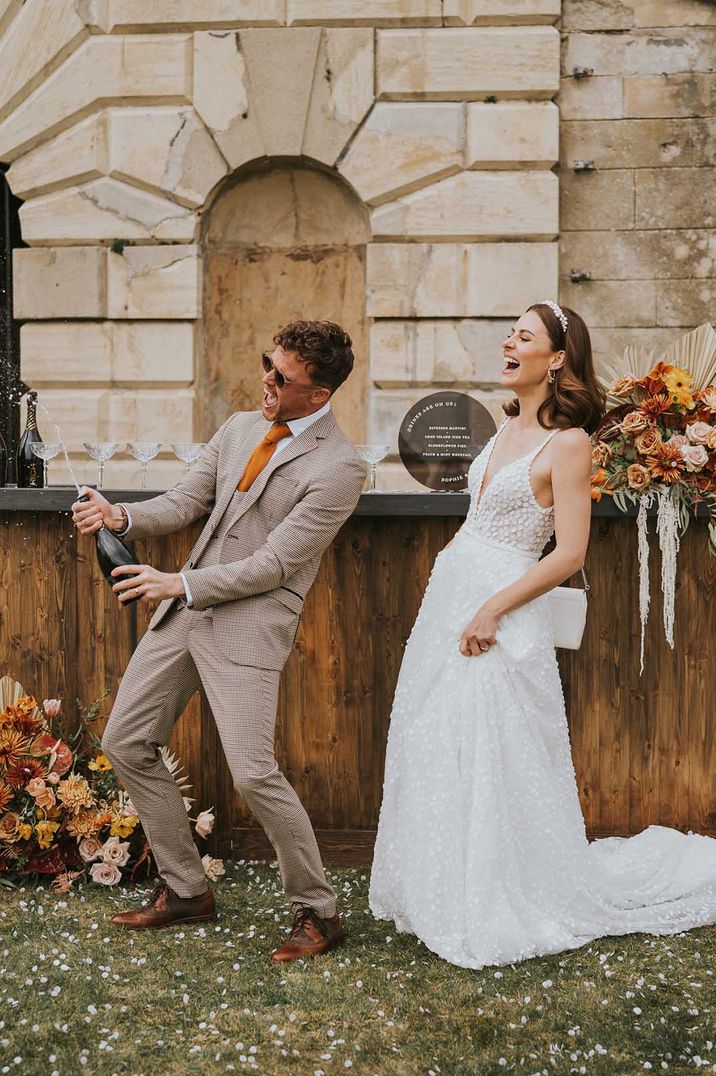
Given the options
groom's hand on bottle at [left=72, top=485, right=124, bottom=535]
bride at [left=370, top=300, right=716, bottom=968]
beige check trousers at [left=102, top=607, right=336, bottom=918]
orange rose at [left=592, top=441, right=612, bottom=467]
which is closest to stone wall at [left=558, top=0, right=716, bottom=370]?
orange rose at [left=592, top=441, right=612, bottom=467]

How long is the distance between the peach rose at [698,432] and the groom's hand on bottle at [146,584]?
213 cm

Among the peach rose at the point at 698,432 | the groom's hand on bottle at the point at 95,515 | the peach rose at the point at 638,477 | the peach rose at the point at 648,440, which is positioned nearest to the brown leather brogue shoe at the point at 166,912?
the groom's hand on bottle at the point at 95,515

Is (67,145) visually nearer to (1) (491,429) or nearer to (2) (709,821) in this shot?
(1) (491,429)

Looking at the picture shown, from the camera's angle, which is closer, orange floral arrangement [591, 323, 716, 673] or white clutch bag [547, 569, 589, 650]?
white clutch bag [547, 569, 589, 650]

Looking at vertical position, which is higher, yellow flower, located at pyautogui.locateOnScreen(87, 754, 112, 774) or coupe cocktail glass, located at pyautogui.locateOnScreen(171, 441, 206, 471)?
coupe cocktail glass, located at pyautogui.locateOnScreen(171, 441, 206, 471)

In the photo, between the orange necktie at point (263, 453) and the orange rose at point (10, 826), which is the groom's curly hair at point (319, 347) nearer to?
the orange necktie at point (263, 453)

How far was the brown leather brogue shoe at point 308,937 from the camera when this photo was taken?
379 centimetres

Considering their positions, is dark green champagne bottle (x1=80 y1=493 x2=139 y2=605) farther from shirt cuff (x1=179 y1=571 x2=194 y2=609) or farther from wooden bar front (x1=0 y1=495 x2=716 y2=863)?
wooden bar front (x1=0 y1=495 x2=716 y2=863)

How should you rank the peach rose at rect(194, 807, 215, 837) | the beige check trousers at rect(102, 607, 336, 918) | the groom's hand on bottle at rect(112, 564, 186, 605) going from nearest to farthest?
the groom's hand on bottle at rect(112, 564, 186, 605), the beige check trousers at rect(102, 607, 336, 918), the peach rose at rect(194, 807, 215, 837)

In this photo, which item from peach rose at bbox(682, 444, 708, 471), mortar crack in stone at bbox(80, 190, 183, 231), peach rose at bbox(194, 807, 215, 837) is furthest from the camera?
mortar crack in stone at bbox(80, 190, 183, 231)

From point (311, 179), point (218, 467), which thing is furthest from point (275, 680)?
point (311, 179)

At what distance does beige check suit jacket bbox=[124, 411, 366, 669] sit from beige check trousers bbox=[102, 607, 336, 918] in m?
0.08

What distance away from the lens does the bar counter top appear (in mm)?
4609

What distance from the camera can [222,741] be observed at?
3.83 metres
